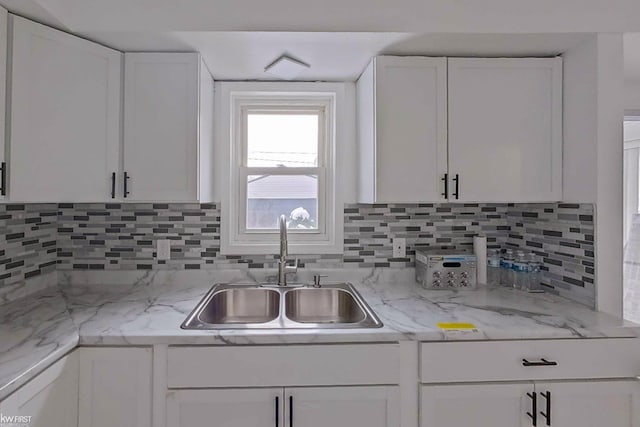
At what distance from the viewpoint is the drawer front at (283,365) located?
1230mm

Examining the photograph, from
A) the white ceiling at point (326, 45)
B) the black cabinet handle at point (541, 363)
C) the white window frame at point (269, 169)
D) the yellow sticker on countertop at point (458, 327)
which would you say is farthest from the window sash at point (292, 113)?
the black cabinet handle at point (541, 363)

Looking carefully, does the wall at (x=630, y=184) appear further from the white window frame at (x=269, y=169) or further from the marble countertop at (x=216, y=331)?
the white window frame at (x=269, y=169)

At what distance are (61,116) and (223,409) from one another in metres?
1.31

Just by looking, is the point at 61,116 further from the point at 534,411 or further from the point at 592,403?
the point at 592,403

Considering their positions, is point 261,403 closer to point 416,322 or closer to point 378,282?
point 416,322

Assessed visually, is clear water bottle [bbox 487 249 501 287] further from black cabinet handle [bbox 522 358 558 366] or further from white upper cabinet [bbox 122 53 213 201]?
white upper cabinet [bbox 122 53 213 201]

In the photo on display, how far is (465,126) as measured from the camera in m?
1.65

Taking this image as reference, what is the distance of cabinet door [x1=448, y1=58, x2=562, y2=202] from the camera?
165cm

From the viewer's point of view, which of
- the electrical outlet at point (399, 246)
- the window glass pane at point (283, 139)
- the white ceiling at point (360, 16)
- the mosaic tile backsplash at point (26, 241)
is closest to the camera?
the white ceiling at point (360, 16)

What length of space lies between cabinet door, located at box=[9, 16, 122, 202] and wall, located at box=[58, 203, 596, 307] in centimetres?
41

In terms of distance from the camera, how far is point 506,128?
1653 millimetres

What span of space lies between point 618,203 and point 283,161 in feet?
5.38

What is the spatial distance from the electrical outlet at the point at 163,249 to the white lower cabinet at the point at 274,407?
0.86 metres

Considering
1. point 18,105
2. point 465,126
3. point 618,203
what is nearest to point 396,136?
point 465,126
